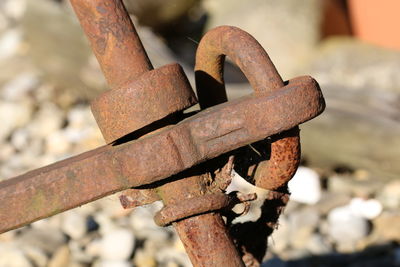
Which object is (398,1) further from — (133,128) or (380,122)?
(133,128)

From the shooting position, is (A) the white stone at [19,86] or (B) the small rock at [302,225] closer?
(B) the small rock at [302,225]

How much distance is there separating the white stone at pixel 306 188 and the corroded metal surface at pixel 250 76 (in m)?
1.99

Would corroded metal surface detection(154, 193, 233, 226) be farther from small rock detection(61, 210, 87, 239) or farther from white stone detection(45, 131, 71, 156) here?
white stone detection(45, 131, 71, 156)

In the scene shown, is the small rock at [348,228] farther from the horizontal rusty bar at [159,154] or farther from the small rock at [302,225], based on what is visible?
the horizontal rusty bar at [159,154]

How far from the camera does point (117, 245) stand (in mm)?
3102

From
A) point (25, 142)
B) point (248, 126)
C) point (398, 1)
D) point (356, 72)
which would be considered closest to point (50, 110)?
point (25, 142)

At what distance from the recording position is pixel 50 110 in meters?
4.64

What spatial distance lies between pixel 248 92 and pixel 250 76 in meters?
2.39

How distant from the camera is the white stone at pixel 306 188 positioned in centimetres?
354

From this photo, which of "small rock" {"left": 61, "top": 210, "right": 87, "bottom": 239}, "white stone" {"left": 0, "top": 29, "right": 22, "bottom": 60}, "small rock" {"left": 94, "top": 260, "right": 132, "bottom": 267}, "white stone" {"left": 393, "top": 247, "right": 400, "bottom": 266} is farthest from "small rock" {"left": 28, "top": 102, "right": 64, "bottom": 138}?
"white stone" {"left": 393, "top": 247, "right": 400, "bottom": 266}

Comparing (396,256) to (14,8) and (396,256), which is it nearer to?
(396,256)

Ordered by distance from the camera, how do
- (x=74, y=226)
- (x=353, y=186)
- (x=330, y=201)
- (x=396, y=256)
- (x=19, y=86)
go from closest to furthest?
(x=396, y=256), (x=74, y=226), (x=330, y=201), (x=353, y=186), (x=19, y=86)

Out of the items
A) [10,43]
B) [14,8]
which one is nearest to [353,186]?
[10,43]

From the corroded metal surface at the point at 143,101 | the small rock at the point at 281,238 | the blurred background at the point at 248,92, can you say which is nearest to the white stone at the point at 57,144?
the blurred background at the point at 248,92
